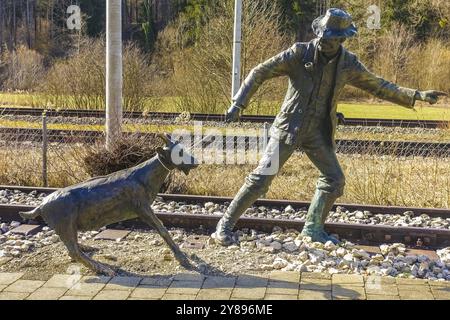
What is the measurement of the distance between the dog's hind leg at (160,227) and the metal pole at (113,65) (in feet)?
13.4

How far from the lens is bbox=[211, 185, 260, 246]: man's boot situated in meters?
5.52

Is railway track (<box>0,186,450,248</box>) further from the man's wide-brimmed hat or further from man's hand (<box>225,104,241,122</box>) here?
the man's wide-brimmed hat

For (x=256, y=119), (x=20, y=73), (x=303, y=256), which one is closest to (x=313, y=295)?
(x=303, y=256)

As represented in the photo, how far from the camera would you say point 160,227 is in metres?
4.80

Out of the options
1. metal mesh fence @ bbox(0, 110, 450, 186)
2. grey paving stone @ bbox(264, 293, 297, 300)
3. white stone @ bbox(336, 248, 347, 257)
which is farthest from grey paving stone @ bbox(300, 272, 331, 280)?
metal mesh fence @ bbox(0, 110, 450, 186)

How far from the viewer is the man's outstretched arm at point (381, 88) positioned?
513 cm

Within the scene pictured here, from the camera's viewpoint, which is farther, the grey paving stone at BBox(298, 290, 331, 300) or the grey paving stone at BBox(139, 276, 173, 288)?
the grey paving stone at BBox(139, 276, 173, 288)

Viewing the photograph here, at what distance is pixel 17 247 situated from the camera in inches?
212

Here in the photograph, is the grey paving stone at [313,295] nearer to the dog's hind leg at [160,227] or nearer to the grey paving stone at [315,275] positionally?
the grey paving stone at [315,275]

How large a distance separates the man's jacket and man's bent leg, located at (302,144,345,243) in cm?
25

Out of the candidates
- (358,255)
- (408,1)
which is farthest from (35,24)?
(358,255)

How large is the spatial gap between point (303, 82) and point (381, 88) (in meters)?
0.72

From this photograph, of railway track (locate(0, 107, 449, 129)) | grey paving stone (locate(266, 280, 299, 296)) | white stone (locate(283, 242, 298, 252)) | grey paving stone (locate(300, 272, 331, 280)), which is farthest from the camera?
railway track (locate(0, 107, 449, 129))

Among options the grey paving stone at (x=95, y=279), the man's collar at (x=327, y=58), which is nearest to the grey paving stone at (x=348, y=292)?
the grey paving stone at (x=95, y=279)
